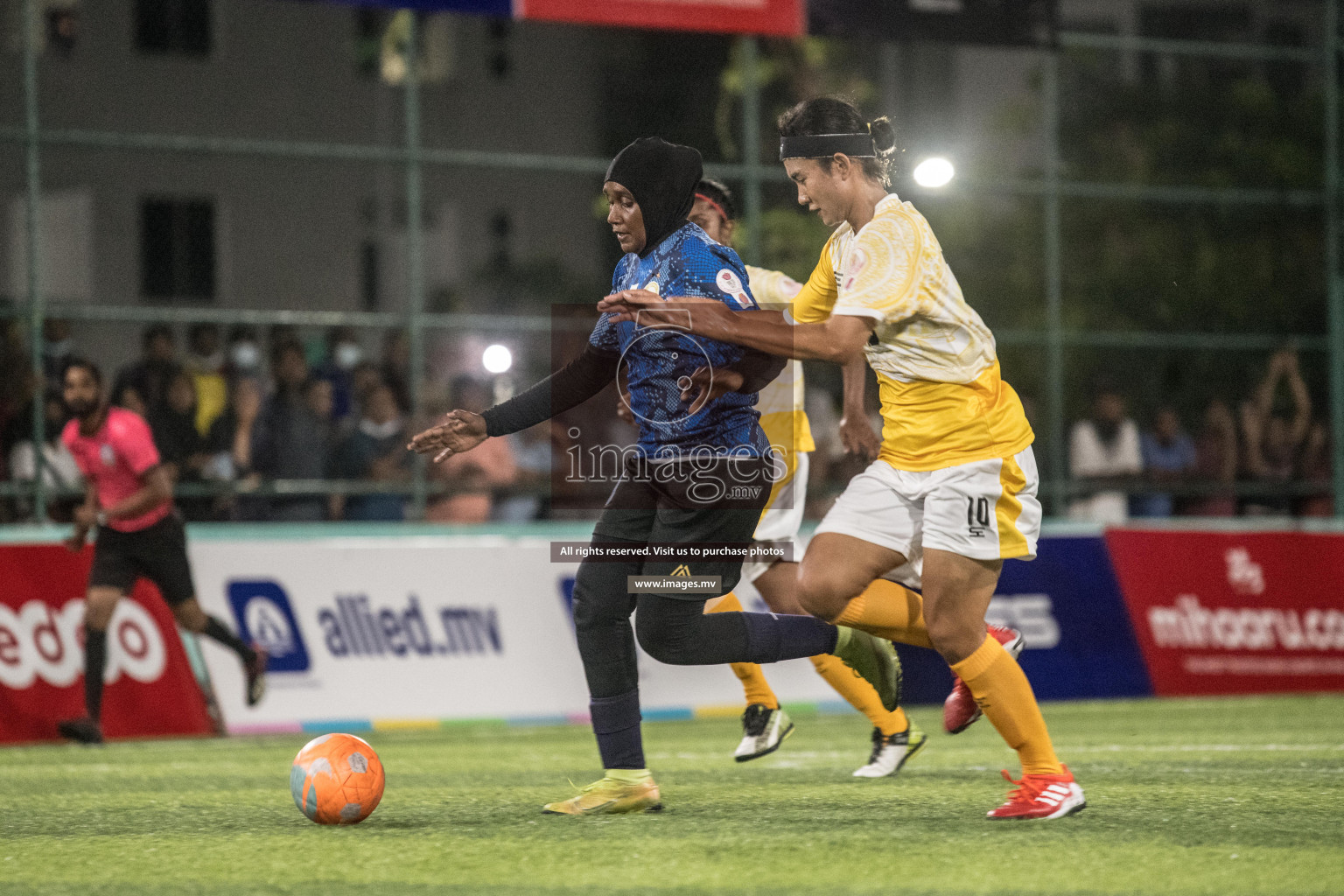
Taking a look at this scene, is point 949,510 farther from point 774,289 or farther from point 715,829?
point 774,289

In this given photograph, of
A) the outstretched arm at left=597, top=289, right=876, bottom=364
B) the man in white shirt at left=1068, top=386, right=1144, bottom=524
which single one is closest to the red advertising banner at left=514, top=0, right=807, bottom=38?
the man in white shirt at left=1068, top=386, right=1144, bottom=524

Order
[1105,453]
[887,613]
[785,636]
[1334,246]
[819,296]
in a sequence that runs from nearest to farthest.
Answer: [785,636]
[887,613]
[819,296]
[1105,453]
[1334,246]

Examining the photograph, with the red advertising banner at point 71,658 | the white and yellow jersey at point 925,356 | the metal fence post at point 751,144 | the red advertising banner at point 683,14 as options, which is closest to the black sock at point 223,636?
the red advertising banner at point 71,658

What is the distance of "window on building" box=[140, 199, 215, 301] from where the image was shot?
2947 cm

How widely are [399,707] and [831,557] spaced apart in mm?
5564

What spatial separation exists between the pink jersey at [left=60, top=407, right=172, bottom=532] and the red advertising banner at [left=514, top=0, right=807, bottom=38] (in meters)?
3.84

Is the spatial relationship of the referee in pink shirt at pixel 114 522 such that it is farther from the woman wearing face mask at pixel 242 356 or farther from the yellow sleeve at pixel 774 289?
the yellow sleeve at pixel 774 289

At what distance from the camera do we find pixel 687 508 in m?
5.70

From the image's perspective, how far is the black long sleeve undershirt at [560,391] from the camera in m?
5.90

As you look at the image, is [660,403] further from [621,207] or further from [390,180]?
[390,180]

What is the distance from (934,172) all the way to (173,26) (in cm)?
2053

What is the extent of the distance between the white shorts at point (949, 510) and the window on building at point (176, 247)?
25.5 meters

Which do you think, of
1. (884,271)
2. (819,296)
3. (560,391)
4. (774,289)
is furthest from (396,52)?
(884,271)

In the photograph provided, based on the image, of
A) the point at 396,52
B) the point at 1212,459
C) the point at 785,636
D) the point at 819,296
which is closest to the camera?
the point at 785,636
